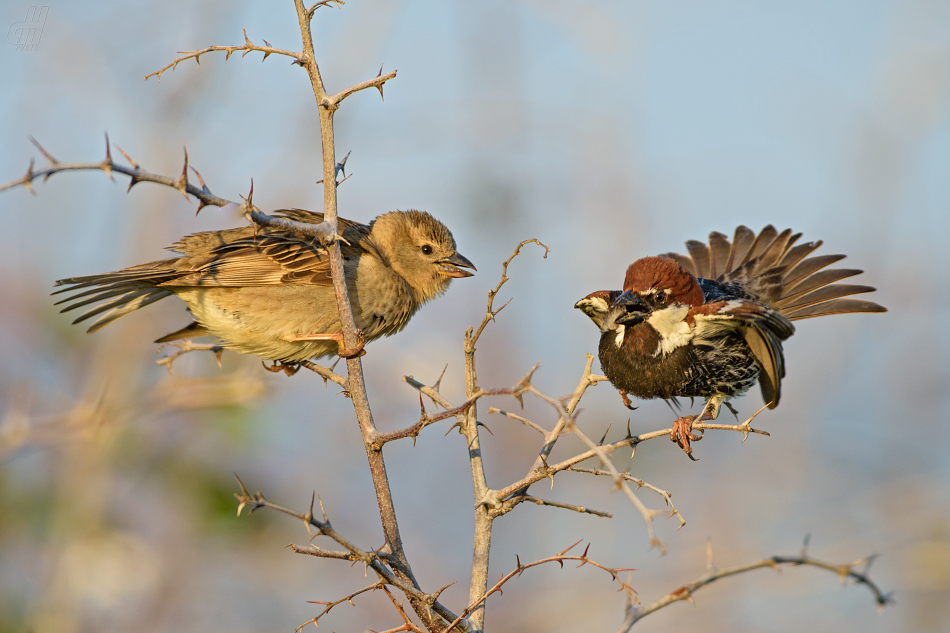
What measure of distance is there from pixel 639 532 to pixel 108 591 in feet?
18.4

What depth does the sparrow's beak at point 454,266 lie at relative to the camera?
561 centimetres

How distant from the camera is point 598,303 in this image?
408 cm

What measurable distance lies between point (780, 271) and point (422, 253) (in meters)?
2.50

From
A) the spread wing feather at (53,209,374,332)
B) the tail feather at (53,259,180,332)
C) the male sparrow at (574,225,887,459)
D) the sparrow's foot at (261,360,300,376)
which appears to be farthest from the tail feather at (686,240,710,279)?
the tail feather at (53,259,180,332)

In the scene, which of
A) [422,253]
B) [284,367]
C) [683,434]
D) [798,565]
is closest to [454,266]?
[422,253]

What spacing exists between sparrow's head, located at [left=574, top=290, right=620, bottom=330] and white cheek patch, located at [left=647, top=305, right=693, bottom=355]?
9.7 inches

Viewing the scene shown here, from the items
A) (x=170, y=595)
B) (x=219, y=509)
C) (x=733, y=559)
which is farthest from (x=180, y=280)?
(x=733, y=559)

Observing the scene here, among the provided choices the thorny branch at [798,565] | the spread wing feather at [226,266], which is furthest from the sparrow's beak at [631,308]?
the thorny branch at [798,565]

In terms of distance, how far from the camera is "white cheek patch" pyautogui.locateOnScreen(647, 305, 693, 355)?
3.91 m

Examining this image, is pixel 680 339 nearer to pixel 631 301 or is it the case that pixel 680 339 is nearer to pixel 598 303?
pixel 631 301

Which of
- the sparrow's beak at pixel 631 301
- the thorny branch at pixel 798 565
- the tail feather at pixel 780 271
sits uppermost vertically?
the tail feather at pixel 780 271

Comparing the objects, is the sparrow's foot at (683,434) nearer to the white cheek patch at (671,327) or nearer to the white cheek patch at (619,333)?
the white cheek patch at (671,327)

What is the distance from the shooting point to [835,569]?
1.73 meters

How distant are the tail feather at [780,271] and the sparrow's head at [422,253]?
1544 mm
